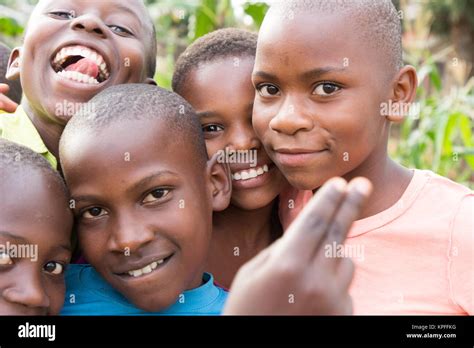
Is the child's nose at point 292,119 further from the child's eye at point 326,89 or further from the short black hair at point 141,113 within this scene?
the short black hair at point 141,113

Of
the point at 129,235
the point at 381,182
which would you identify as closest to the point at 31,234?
the point at 129,235

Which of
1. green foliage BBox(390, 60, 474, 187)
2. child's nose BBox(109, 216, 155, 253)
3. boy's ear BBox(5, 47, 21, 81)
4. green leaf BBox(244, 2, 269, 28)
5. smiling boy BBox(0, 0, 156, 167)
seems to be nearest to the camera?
child's nose BBox(109, 216, 155, 253)

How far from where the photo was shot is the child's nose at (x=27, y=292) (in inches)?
75.4

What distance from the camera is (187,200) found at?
2.20 meters

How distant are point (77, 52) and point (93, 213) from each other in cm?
83

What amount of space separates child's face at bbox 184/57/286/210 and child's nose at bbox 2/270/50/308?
0.84 metres

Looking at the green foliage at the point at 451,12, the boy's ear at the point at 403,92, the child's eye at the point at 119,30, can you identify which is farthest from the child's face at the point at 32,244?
the green foliage at the point at 451,12

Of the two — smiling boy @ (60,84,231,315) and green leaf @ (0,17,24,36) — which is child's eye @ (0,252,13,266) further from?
green leaf @ (0,17,24,36)

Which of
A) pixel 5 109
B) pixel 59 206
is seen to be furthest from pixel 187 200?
pixel 5 109

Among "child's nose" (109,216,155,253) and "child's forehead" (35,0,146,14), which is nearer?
"child's nose" (109,216,155,253)

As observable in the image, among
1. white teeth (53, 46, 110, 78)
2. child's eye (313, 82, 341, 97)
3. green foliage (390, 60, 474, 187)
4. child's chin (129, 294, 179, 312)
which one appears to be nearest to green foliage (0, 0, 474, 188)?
green foliage (390, 60, 474, 187)

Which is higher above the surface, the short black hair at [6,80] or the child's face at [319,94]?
the child's face at [319,94]

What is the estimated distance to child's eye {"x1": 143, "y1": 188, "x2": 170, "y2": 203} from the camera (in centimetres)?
214

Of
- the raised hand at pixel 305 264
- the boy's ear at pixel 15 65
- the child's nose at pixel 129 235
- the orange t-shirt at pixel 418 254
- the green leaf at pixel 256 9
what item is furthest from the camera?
the green leaf at pixel 256 9
